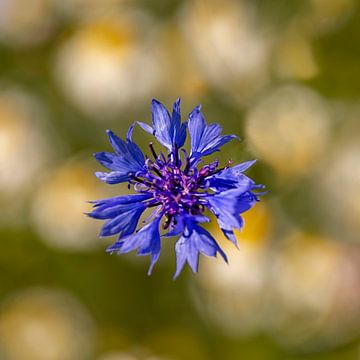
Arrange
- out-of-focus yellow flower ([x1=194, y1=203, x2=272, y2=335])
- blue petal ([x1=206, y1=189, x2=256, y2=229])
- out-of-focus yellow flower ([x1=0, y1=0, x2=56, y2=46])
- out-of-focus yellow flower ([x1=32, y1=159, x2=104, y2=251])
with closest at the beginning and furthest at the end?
blue petal ([x1=206, y1=189, x2=256, y2=229]), out-of-focus yellow flower ([x1=194, y1=203, x2=272, y2=335]), out-of-focus yellow flower ([x1=32, y1=159, x2=104, y2=251]), out-of-focus yellow flower ([x1=0, y1=0, x2=56, y2=46])

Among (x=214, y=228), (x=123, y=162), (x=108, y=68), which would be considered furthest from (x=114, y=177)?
(x=108, y=68)

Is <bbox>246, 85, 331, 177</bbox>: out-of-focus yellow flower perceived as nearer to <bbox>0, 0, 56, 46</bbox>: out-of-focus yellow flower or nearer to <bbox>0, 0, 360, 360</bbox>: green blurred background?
<bbox>0, 0, 360, 360</bbox>: green blurred background

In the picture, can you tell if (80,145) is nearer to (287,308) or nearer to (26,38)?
(26,38)

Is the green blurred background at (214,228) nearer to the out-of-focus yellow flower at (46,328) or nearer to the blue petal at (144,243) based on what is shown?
the out-of-focus yellow flower at (46,328)

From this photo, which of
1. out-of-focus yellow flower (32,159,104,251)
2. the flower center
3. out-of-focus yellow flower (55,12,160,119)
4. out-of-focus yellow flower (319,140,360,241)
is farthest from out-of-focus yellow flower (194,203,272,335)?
the flower center

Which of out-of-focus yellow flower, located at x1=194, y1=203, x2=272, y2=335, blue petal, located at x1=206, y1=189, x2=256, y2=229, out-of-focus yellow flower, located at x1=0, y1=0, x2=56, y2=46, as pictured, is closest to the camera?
blue petal, located at x1=206, y1=189, x2=256, y2=229

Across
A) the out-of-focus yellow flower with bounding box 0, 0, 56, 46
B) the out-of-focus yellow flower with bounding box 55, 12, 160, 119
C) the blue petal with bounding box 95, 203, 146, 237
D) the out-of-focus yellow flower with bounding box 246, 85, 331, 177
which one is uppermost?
the out-of-focus yellow flower with bounding box 0, 0, 56, 46

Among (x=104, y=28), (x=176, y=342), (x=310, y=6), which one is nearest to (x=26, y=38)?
(x=104, y=28)

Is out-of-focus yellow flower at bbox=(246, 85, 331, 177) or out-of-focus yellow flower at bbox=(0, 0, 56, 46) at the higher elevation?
out-of-focus yellow flower at bbox=(0, 0, 56, 46)

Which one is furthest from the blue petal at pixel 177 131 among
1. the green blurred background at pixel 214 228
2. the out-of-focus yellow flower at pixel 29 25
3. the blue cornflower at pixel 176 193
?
the out-of-focus yellow flower at pixel 29 25
